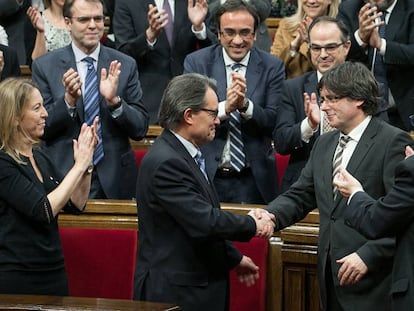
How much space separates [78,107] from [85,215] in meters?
0.51

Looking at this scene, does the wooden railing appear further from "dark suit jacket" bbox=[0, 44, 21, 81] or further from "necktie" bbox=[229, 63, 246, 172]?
"dark suit jacket" bbox=[0, 44, 21, 81]

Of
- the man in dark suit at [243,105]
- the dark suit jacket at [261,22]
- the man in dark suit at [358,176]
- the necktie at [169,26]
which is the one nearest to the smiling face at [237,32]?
the man in dark suit at [243,105]

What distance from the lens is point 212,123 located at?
3385mm

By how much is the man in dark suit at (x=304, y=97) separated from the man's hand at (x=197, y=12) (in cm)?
97

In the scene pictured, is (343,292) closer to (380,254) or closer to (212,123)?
(380,254)

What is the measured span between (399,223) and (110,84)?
5.18ft

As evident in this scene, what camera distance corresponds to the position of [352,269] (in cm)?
323

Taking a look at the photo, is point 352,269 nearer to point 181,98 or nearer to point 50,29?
point 181,98

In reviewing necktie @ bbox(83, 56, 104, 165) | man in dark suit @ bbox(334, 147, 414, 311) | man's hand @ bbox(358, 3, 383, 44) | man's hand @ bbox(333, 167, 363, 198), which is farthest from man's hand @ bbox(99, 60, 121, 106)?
man in dark suit @ bbox(334, 147, 414, 311)

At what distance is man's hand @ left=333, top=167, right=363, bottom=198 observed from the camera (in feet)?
10.5

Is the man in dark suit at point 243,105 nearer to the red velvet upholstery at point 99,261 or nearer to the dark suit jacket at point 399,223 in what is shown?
the red velvet upholstery at point 99,261

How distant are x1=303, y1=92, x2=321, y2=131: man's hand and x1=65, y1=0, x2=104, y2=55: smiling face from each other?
1.02m

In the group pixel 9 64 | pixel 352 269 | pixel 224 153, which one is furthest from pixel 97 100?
pixel 352 269

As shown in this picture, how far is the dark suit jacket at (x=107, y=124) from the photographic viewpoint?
4.32 meters
